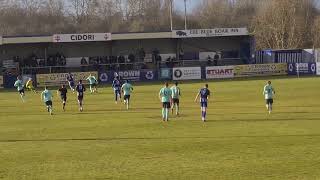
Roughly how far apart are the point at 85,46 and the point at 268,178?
65.9 meters

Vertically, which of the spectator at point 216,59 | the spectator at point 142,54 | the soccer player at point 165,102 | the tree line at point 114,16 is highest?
the tree line at point 114,16

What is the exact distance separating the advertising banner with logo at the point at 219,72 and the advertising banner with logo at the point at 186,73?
1277 mm

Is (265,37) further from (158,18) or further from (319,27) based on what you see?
(158,18)

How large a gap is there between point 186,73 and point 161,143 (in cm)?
5050

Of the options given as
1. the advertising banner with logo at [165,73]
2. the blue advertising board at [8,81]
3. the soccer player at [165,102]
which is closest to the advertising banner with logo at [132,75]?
the advertising banner with logo at [165,73]

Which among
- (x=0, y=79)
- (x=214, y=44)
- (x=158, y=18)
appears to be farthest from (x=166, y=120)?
(x=158, y=18)

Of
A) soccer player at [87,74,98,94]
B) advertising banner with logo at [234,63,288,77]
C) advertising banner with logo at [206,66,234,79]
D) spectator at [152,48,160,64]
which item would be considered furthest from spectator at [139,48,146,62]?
soccer player at [87,74,98,94]

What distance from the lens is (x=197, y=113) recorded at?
116 ft

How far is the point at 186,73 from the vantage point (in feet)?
242

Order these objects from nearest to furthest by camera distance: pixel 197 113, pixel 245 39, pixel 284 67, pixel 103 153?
pixel 103 153 < pixel 197 113 < pixel 284 67 < pixel 245 39

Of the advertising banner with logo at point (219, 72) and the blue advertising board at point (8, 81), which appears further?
the advertising banner with logo at point (219, 72)

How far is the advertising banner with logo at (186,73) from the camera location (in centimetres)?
7350

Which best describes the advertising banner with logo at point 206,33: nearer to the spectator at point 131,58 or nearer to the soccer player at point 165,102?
the spectator at point 131,58

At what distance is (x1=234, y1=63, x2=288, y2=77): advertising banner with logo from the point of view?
2950 inches
